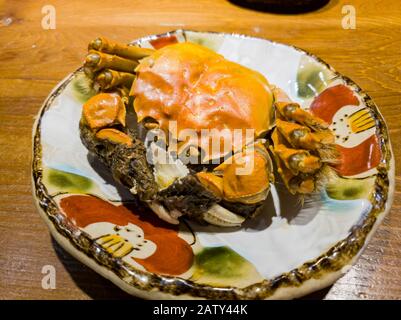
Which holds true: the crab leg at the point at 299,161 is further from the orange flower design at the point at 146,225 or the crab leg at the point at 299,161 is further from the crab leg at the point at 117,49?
the crab leg at the point at 117,49

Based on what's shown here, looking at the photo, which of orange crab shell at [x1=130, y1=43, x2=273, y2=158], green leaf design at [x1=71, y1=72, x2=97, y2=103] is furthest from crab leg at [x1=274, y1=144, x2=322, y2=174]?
green leaf design at [x1=71, y1=72, x2=97, y2=103]

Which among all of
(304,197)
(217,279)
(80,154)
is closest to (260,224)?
(304,197)

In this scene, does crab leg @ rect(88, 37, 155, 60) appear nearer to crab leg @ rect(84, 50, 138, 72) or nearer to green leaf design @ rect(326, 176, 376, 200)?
crab leg @ rect(84, 50, 138, 72)

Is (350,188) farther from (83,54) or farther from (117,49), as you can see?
(83,54)

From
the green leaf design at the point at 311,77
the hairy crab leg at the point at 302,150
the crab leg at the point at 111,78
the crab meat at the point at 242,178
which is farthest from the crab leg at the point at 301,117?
the crab leg at the point at 111,78

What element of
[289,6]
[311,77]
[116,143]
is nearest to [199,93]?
[116,143]

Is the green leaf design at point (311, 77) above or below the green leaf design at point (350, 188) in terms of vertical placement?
above
